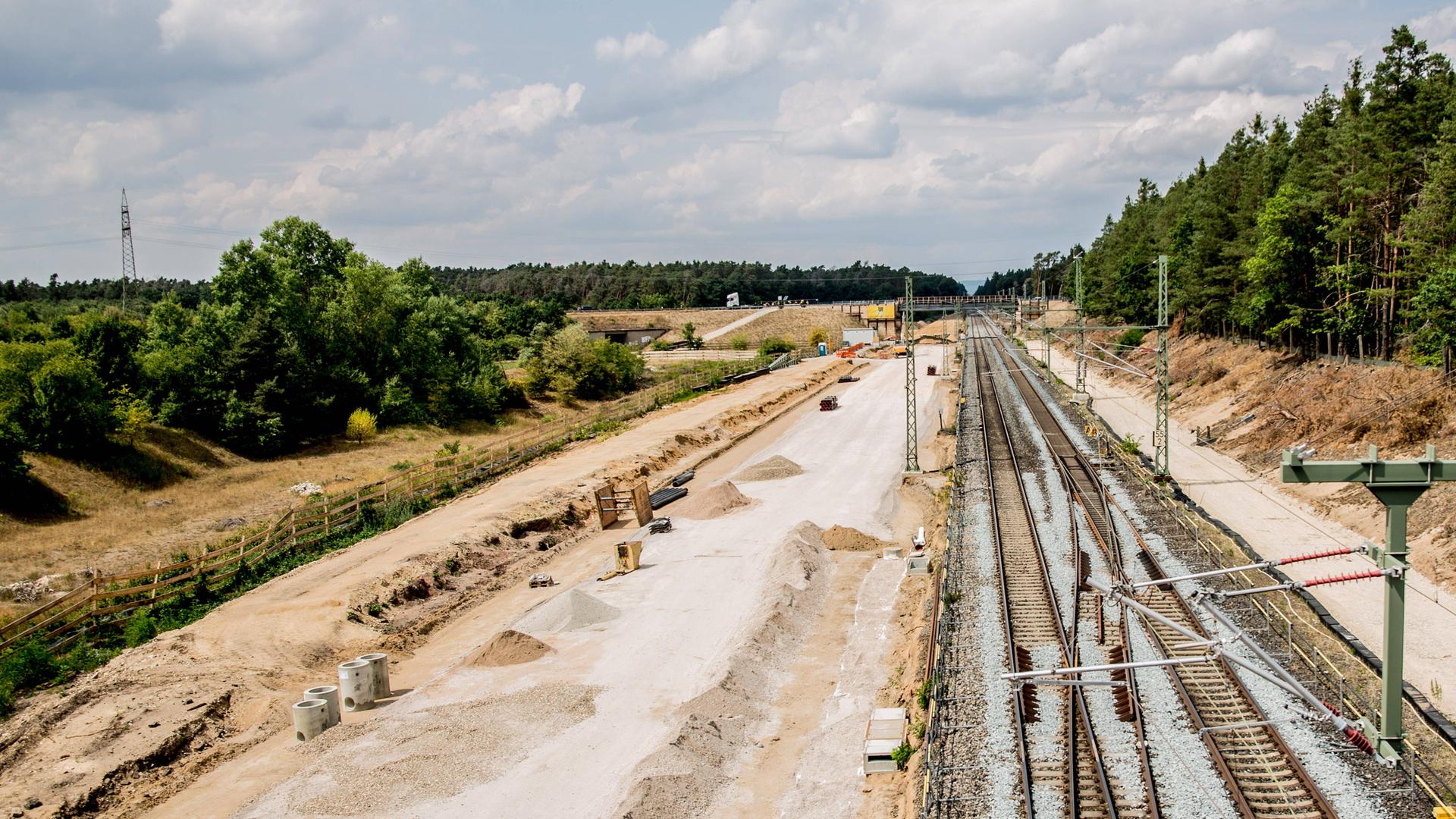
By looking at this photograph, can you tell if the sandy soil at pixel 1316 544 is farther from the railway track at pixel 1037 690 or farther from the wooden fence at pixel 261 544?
the wooden fence at pixel 261 544

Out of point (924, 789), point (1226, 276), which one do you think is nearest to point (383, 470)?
point (924, 789)

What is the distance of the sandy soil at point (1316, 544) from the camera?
67.5 feet

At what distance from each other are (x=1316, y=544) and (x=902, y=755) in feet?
64.1

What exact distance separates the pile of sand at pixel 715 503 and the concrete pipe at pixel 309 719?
20099 mm

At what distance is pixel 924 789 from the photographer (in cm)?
1500

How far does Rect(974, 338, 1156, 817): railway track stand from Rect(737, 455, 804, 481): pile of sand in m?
9.52

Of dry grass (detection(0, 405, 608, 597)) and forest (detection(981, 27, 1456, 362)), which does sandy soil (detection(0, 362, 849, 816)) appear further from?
forest (detection(981, 27, 1456, 362))

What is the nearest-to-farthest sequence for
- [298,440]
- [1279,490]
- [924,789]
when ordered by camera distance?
[924,789], [1279,490], [298,440]

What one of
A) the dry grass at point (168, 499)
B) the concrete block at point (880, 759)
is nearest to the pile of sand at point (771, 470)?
the dry grass at point (168, 499)

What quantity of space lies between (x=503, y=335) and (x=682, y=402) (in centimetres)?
3035

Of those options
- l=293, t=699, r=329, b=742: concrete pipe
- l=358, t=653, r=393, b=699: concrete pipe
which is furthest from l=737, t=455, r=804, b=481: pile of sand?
l=293, t=699, r=329, b=742: concrete pipe

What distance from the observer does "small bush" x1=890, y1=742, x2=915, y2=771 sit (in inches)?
650

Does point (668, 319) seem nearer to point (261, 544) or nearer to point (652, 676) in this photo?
point (261, 544)

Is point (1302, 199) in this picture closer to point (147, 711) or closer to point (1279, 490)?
point (1279, 490)
